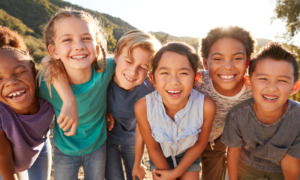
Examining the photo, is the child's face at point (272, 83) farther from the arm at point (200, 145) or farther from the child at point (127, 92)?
the child at point (127, 92)

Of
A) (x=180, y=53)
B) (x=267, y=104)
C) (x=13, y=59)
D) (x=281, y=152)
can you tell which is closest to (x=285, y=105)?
(x=267, y=104)

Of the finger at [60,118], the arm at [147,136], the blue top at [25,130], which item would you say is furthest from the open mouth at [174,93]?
the blue top at [25,130]

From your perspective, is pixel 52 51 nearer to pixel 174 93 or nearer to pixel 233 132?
pixel 174 93

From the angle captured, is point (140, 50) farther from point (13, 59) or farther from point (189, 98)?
point (13, 59)

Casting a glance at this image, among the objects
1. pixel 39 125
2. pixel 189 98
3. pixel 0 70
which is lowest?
pixel 39 125

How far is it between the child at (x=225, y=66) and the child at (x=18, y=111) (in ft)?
5.67

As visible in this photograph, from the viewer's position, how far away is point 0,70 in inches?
74.0

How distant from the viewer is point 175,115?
6.86 feet

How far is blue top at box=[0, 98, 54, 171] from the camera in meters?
1.99

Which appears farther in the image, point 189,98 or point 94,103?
point 94,103

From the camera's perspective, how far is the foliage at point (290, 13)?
37.8ft

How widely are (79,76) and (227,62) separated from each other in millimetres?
1510

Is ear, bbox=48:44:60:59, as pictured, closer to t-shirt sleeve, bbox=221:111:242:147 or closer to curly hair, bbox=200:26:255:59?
curly hair, bbox=200:26:255:59

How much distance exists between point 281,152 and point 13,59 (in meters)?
2.57
